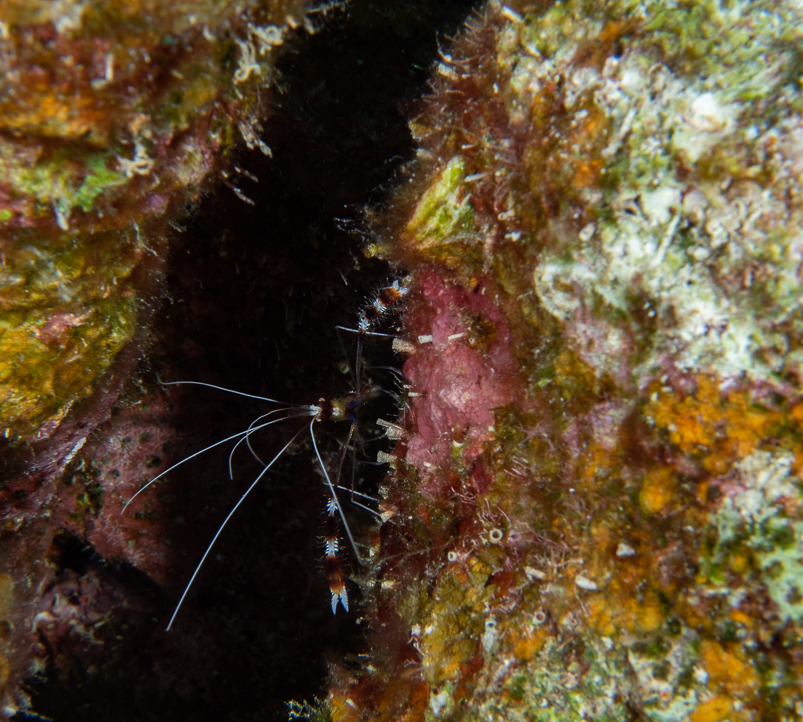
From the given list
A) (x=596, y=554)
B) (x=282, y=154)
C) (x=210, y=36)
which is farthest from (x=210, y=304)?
(x=596, y=554)

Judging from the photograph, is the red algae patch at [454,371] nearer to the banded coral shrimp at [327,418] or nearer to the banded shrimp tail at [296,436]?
the banded coral shrimp at [327,418]

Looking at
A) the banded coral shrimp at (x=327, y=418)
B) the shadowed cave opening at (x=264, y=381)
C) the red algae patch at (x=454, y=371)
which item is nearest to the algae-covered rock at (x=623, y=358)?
the red algae patch at (x=454, y=371)

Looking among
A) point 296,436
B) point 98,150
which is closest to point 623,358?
point 98,150

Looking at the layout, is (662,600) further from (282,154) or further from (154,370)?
(154,370)

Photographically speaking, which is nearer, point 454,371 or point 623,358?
point 623,358

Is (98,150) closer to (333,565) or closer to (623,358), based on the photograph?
(623,358)

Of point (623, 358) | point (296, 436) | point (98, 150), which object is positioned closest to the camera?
point (623, 358)
